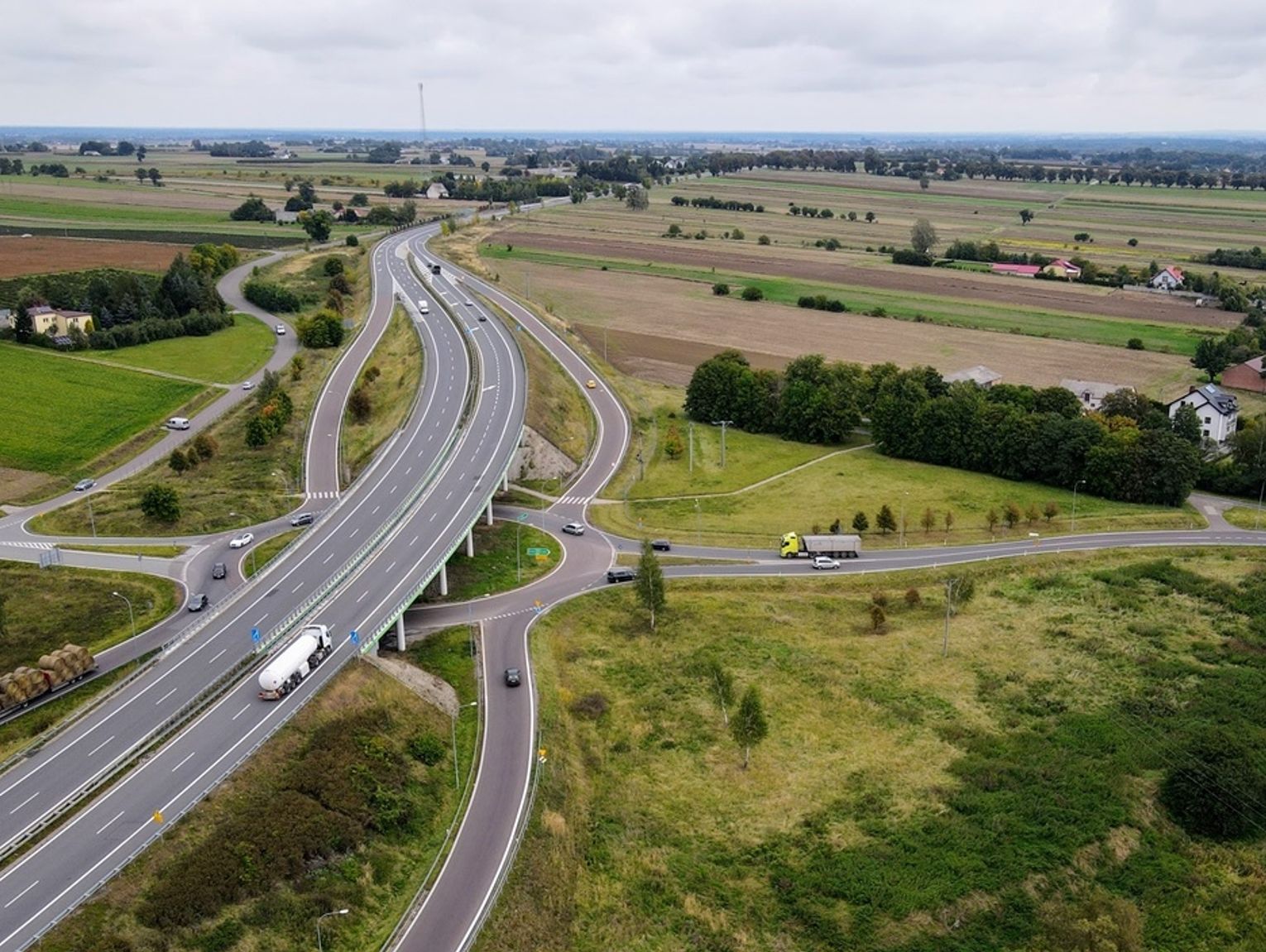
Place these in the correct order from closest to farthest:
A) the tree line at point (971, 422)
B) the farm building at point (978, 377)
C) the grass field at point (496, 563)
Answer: the grass field at point (496, 563), the tree line at point (971, 422), the farm building at point (978, 377)

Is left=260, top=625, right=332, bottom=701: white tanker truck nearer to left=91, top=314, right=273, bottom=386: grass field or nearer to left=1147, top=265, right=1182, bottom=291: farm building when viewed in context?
left=91, top=314, right=273, bottom=386: grass field

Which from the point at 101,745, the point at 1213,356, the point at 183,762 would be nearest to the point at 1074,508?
the point at 1213,356

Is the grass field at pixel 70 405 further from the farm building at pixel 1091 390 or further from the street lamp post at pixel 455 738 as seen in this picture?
the farm building at pixel 1091 390

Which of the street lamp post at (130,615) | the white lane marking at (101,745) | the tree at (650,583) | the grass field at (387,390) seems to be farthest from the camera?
the grass field at (387,390)

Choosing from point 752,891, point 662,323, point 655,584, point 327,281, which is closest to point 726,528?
point 655,584

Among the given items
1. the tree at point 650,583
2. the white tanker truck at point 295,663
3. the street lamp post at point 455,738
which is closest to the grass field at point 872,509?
the tree at point 650,583

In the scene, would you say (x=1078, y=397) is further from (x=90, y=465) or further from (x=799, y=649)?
(x=90, y=465)

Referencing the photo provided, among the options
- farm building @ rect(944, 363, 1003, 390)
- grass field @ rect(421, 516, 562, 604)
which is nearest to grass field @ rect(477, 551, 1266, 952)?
grass field @ rect(421, 516, 562, 604)
